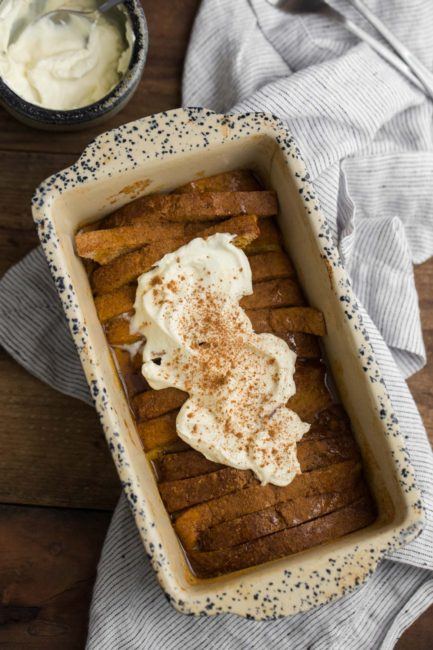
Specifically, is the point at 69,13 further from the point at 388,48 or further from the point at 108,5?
the point at 388,48

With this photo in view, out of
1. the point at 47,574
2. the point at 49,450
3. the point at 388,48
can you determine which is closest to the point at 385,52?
the point at 388,48

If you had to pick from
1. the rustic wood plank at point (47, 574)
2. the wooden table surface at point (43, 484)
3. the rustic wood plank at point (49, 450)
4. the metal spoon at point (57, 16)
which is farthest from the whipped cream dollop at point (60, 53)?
the rustic wood plank at point (47, 574)

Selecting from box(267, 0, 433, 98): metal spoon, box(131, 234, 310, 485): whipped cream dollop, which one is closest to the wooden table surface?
box(131, 234, 310, 485): whipped cream dollop

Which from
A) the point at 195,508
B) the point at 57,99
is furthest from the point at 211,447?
the point at 57,99

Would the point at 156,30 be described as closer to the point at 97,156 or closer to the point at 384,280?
the point at 97,156

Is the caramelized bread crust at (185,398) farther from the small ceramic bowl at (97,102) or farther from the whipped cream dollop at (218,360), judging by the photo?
the small ceramic bowl at (97,102)

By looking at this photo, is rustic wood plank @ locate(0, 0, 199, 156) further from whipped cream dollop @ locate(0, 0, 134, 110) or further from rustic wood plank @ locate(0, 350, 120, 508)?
rustic wood plank @ locate(0, 350, 120, 508)
